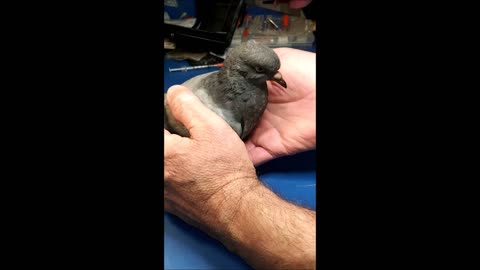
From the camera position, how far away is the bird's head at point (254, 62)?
4.95 feet

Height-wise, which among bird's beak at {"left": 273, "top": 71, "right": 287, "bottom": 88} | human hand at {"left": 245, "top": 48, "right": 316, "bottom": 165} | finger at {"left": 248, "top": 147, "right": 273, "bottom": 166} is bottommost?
finger at {"left": 248, "top": 147, "right": 273, "bottom": 166}

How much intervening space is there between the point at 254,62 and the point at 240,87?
108mm

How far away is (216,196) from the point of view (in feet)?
4.35

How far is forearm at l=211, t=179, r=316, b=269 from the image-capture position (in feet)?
3.55

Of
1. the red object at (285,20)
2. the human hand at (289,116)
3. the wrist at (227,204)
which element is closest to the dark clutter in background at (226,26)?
the red object at (285,20)

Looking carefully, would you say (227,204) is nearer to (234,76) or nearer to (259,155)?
(259,155)

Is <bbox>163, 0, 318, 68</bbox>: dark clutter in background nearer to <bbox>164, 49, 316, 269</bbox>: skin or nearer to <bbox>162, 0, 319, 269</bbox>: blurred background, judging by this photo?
<bbox>162, 0, 319, 269</bbox>: blurred background

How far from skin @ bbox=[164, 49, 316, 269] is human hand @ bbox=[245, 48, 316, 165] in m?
0.02

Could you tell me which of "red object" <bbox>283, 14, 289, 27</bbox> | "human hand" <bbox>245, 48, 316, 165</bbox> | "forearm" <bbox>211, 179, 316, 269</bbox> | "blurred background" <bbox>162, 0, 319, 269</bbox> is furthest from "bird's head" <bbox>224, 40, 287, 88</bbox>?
"red object" <bbox>283, 14, 289, 27</bbox>

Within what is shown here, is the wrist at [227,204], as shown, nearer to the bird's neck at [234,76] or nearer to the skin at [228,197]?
the skin at [228,197]

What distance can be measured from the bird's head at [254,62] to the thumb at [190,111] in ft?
0.61

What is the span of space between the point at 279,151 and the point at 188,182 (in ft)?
1.52
